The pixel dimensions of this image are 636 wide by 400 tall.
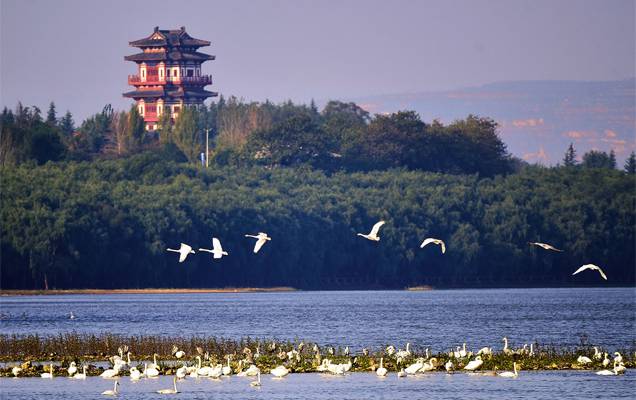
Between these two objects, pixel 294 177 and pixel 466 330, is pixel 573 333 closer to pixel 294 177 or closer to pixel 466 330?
pixel 466 330

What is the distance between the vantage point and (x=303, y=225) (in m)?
133

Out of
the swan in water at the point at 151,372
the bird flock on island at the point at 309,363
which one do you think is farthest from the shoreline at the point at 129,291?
the swan in water at the point at 151,372

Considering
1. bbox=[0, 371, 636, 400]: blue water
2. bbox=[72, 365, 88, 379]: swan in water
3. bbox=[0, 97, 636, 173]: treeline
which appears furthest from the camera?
bbox=[0, 97, 636, 173]: treeline

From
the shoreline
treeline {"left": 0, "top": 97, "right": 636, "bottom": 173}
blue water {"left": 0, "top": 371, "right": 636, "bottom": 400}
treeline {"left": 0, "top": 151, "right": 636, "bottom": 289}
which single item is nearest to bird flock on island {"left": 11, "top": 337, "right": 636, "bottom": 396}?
blue water {"left": 0, "top": 371, "right": 636, "bottom": 400}

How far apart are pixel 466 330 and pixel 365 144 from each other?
93.4 metres

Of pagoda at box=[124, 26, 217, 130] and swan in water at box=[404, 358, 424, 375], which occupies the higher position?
pagoda at box=[124, 26, 217, 130]

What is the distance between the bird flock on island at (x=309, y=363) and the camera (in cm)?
4606

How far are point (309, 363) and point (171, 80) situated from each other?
471 ft

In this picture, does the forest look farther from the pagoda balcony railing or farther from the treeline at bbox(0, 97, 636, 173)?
the pagoda balcony railing

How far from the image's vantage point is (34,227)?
11319 centimetres

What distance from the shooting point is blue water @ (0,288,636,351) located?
68.4 m

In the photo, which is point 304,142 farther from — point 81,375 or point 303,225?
point 81,375

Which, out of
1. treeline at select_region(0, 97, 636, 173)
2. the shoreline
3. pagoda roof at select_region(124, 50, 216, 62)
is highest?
pagoda roof at select_region(124, 50, 216, 62)

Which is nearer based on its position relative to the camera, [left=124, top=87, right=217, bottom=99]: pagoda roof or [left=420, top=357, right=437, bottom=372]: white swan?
[left=420, top=357, right=437, bottom=372]: white swan
